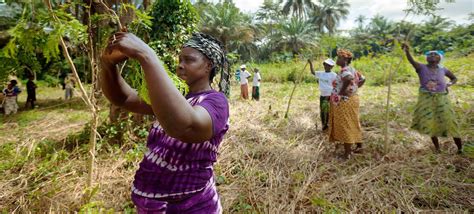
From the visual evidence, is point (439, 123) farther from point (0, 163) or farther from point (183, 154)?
point (0, 163)

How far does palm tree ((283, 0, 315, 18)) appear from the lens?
37781 mm

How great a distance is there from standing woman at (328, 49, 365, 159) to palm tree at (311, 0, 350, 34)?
123ft

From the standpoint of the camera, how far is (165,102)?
71cm

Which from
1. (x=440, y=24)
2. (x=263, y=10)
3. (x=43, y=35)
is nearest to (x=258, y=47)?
(x=263, y=10)

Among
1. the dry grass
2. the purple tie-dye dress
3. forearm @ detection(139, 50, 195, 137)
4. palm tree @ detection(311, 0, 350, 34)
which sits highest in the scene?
palm tree @ detection(311, 0, 350, 34)

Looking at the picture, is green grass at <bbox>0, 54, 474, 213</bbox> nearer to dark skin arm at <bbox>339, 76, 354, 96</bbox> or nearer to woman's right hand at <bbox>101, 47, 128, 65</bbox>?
dark skin arm at <bbox>339, 76, 354, 96</bbox>

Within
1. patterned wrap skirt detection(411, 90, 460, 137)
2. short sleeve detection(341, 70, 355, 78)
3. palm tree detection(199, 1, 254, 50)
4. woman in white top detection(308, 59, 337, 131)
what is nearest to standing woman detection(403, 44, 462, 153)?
patterned wrap skirt detection(411, 90, 460, 137)

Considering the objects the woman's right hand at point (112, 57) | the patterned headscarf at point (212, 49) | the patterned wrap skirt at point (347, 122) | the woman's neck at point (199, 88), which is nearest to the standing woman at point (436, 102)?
the patterned wrap skirt at point (347, 122)

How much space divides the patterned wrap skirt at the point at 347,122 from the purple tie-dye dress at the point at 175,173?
323 centimetres

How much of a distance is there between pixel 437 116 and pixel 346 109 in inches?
45.6

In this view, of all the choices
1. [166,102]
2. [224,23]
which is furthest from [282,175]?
[224,23]

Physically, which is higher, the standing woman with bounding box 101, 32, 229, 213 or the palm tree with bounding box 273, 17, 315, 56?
the palm tree with bounding box 273, 17, 315, 56

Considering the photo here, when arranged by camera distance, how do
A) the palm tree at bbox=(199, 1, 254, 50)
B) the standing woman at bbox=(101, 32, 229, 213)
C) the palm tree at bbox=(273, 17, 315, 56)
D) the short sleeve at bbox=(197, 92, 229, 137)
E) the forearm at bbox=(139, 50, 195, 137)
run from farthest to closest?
1. the palm tree at bbox=(273, 17, 315, 56)
2. the palm tree at bbox=(199, 1, 254, 50)
3. the standing woman at bbox=(101, 32, 229, 213)
4. the short sleeve at bbox=(197, 92, 229, 137)
5. the forearm at bbox=(139, 50, 195, 137)

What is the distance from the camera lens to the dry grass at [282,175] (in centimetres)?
281
